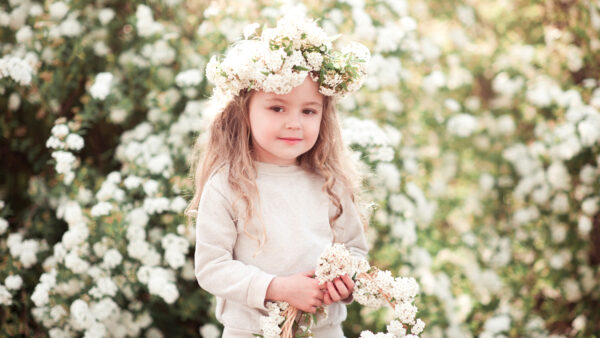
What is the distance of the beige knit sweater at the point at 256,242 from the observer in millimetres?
1496

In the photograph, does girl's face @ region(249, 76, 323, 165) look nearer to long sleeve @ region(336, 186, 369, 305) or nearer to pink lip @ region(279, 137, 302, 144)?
pink lip @ region(279, 137, 302, 144)

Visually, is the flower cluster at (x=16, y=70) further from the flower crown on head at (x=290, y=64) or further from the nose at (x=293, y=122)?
the nose at (x=293, y=122)

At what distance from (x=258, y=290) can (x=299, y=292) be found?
11 centimetres

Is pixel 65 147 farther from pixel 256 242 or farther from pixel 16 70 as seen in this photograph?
pixel 256 242

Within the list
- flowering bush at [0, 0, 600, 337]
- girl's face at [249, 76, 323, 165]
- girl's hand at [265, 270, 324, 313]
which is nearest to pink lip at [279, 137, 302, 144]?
girl's face at [249, 76, 323, 165]

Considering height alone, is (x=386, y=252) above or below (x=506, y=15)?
below

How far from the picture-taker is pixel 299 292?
56.9 inches

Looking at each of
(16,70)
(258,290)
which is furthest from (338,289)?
(16,70)

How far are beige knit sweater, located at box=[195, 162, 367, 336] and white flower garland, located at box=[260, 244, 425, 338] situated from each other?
0.07 metres

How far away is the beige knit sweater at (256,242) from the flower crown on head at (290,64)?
0.94 feet

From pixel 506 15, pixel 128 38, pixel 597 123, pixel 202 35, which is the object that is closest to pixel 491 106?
pixel 506 15

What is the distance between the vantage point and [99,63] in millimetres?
2908

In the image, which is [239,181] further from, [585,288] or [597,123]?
[585,288]

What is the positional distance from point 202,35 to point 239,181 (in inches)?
55.8
